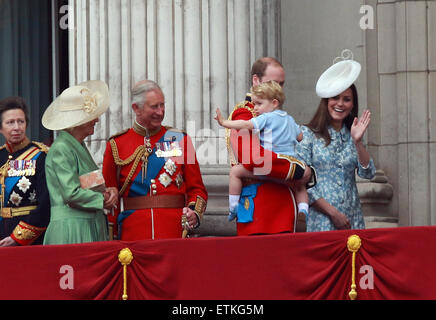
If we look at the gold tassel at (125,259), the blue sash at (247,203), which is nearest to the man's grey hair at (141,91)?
the blue sash at (247,203)

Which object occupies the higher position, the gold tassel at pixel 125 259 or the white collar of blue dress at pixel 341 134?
the white collar of blue dress at pixel 341 134

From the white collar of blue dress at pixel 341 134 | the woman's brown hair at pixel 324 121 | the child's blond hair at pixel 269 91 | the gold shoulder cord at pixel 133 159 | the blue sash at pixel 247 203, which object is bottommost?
the blue sash at pixel 247 203

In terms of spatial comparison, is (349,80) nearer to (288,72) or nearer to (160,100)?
(160,100)

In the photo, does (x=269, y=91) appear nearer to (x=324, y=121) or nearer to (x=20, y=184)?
(x=324, y=121)

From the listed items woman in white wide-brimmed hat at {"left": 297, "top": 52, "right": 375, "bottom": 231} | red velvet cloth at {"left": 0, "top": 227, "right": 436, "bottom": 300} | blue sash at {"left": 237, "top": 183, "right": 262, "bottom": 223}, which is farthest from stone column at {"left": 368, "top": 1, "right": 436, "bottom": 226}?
red velvet cloth at {"left": 0, "top": 227, "right": 436, "bottom": 300}

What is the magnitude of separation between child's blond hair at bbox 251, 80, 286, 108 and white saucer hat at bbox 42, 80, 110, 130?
1128mm

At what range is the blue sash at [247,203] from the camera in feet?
25.6

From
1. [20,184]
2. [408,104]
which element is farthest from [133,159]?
[408,104]

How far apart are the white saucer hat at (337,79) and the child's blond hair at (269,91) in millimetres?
380

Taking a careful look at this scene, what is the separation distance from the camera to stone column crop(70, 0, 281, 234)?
10.0 m

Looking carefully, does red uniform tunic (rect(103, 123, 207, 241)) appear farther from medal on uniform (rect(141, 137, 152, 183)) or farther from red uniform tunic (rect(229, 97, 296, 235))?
red uniform tunic (rect(229, 97, 296, 235))

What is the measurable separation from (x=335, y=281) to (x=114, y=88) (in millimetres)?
3617

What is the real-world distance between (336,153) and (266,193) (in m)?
0.61

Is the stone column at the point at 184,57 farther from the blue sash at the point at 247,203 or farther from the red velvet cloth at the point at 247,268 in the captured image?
the red velvet cloth at the point at 247,268
